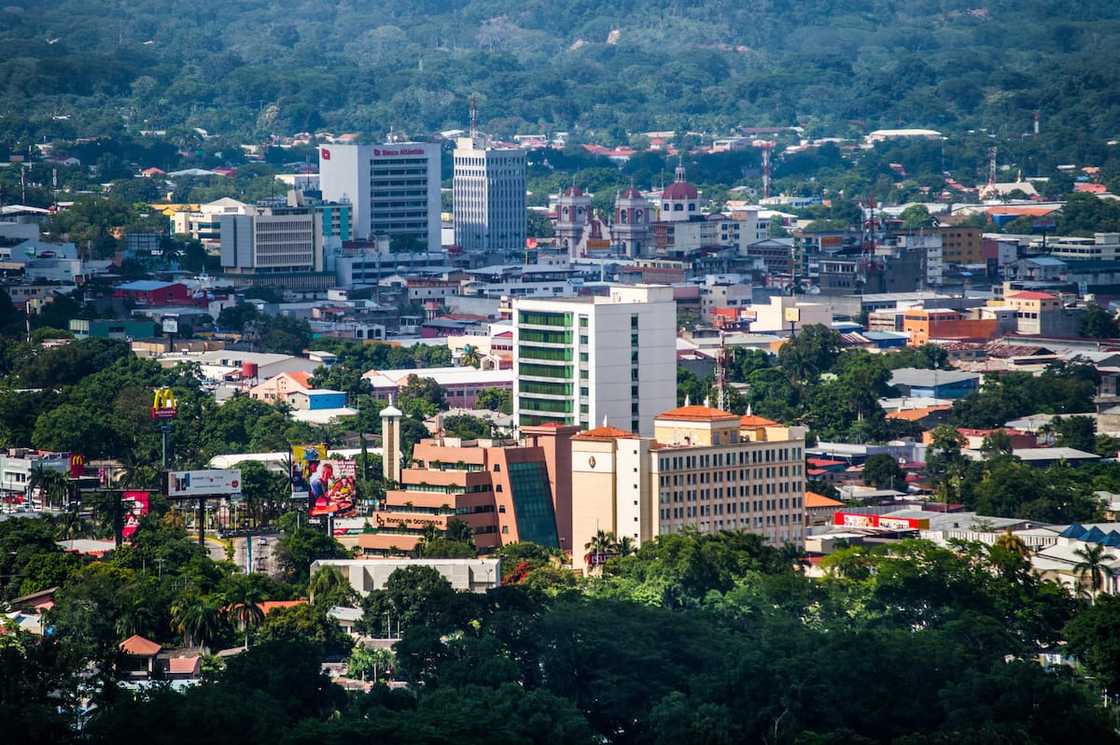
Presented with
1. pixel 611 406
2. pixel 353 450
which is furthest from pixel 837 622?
pixel 353 450

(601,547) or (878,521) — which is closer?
(601,547)

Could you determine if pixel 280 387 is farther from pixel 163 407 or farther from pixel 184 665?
pixel 184 665

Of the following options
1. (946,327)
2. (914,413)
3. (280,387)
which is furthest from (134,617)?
(946,327)

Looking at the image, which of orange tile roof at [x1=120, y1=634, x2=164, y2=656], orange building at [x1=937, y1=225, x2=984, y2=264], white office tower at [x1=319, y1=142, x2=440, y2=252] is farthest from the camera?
orange building at [x1=937, y1=225, x2=984, y2=264]

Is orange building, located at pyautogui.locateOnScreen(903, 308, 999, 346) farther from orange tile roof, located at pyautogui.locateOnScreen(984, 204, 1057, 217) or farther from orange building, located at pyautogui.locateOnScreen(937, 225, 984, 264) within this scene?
orange tile roof, located at pyautogui.locateOnScreen(984, 204, 1057, 217)

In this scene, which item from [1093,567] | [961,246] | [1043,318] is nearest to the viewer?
[1093,567]

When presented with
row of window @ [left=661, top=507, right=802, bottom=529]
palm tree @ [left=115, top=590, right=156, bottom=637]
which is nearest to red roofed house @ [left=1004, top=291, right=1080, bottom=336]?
row of window @ [left=661, top=507, right=802, bottom=529]

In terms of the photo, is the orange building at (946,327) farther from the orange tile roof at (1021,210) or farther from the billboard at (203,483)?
the billboard at (203,483)
